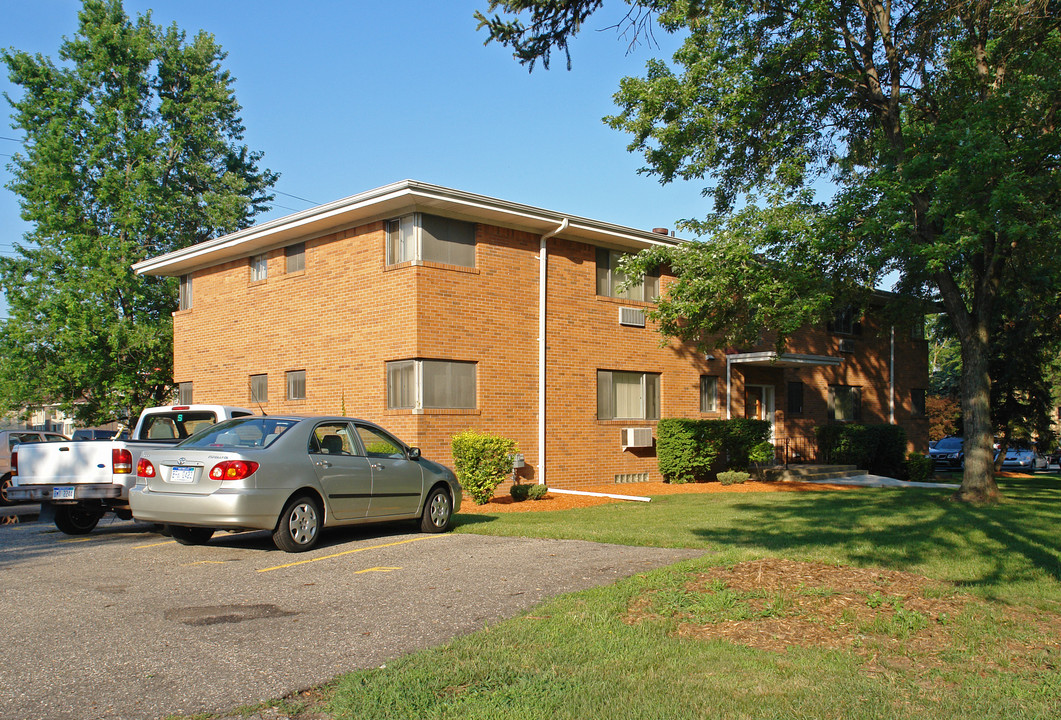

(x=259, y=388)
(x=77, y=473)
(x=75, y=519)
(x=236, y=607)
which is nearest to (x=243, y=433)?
(x=77, y=473)

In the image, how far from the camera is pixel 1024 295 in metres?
24.7

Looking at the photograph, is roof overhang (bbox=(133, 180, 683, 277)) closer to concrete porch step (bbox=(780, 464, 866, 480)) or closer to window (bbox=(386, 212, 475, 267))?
window (bbox=(386, 212, 475, 267))

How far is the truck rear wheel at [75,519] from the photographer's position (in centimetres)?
1125

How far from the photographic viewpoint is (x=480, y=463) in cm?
1600

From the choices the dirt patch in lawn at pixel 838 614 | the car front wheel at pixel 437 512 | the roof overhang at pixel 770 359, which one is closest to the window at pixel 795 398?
the roof overhang at pixel 770 359

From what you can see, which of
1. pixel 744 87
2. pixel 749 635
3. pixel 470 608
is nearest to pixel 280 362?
pixel 744 87

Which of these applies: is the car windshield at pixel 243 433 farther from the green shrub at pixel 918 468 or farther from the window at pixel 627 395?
the green shrub at pixel 918 468

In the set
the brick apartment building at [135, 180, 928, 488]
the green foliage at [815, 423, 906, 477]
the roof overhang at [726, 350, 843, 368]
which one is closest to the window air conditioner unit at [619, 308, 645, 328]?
the brick apartment building at [135, 180, 928, 488]

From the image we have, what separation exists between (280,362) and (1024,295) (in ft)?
68.1

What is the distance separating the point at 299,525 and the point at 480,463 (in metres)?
7.09

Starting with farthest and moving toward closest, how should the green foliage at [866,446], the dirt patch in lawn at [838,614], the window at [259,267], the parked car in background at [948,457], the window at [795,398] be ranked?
1. the parked car in background at [948,457]
2. the window at [795,398]
3. the green foliage at [866,446]
4. the window at [259,267]
5. the dirt patch in lawn at [838,614]

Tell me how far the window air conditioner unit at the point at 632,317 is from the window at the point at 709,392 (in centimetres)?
290

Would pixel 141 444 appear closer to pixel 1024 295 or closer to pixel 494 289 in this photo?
pixel 494 289

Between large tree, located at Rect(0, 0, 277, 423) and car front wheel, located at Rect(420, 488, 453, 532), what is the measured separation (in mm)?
20900
